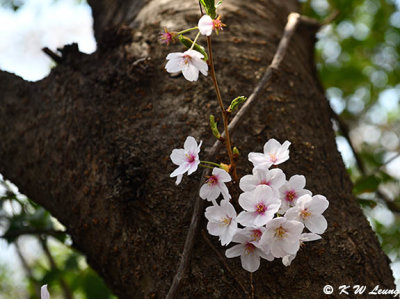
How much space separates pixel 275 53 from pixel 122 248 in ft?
2.71

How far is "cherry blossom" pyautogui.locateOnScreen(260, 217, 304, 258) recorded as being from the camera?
0.77 meters

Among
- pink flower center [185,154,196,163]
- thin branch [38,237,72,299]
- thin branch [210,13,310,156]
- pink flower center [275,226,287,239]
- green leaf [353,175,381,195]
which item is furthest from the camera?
thin branch [38,237,72,299]

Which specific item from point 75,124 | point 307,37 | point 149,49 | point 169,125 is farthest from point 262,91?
point 307,37

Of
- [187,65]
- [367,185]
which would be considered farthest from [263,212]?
[367,185]

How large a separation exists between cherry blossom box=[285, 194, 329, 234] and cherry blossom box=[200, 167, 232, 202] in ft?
0.45

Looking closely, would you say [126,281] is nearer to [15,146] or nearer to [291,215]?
[291,215]

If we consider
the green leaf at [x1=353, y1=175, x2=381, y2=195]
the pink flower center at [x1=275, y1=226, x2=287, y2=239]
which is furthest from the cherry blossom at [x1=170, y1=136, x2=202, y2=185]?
the green leaf at [x1=353, y1=175, x2=381, y2=195]

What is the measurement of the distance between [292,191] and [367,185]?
0.91m

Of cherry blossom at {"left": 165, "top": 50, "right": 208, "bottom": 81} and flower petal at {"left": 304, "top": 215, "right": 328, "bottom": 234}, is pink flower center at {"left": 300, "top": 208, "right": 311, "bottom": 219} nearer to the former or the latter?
flower petal at {"left": 304, "top": 215, "right": 328, "bottom": 234}

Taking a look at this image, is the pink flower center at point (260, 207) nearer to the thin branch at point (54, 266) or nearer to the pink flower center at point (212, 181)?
the pink flower center at point (212, 181)

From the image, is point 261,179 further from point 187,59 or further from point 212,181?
point 187,59

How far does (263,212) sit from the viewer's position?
2.54 ft

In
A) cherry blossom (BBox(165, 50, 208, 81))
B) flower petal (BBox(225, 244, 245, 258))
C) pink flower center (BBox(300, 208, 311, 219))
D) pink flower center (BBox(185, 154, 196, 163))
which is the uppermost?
cherry blossom (BBox(165, 50, 208, 81))

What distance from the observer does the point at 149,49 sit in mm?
1299
